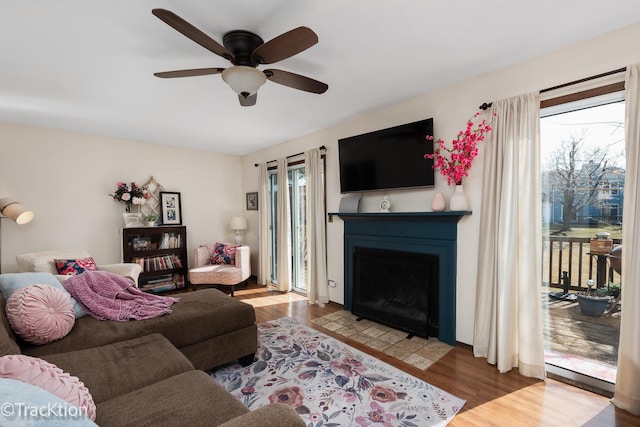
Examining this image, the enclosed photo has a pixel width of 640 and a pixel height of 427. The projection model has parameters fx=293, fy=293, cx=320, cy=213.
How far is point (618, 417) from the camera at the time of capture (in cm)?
178

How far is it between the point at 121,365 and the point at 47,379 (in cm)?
55

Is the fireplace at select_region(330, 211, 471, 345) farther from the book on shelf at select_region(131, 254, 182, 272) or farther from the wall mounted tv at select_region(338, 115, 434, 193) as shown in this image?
the book on shelf at select_region(131, 254, 182, 272)

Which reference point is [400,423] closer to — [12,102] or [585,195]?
[585,195]

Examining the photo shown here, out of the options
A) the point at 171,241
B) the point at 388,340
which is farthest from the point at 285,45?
the point at 171,241

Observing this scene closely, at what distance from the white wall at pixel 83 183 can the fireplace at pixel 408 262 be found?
3.05 meters

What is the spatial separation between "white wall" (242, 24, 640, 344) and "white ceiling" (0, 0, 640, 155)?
107mm

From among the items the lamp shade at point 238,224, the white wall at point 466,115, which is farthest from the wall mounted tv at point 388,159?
the lamp shade at point 238,224

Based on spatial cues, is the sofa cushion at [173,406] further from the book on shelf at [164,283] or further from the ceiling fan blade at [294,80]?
the book on shelf at [164,283]

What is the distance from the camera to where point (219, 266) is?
477cm

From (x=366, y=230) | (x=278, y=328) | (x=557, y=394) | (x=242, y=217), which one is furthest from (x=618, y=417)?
(x=242, y=217)

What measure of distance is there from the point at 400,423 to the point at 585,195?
2.09m

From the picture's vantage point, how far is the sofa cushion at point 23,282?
189cm

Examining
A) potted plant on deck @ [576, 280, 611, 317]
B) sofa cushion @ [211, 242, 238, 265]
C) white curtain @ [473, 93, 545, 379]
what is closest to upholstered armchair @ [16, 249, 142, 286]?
sofa cushion @ [211, 242, 238, 265]

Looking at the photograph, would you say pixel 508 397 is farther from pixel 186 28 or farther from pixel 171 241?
pixel 171 241
